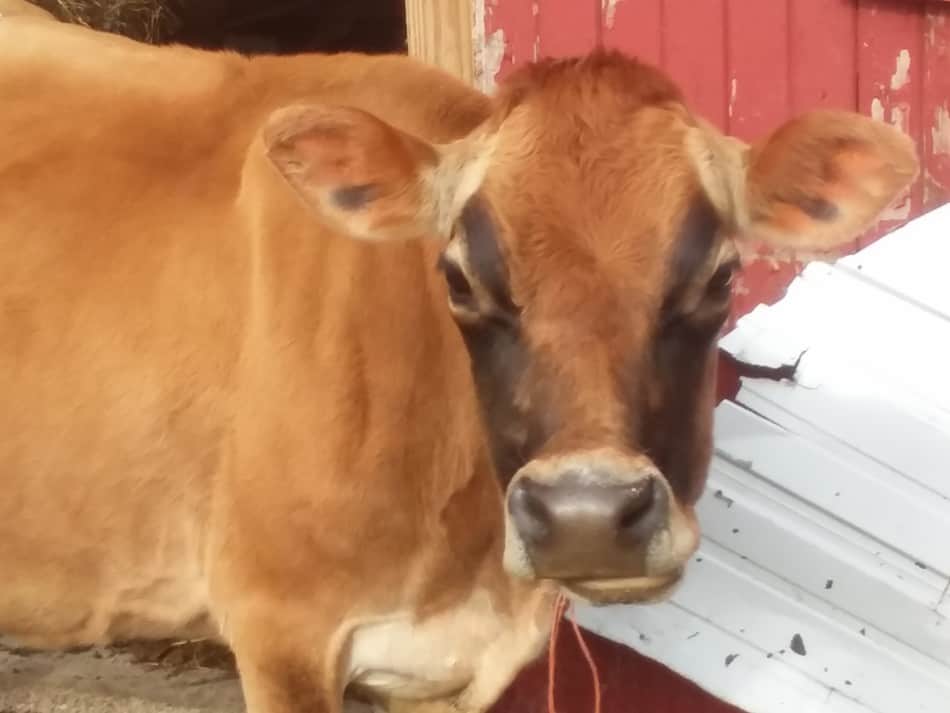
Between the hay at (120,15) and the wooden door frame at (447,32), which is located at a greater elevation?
the wooden door frame at (447,32)

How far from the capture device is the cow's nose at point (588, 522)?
1.35 metres

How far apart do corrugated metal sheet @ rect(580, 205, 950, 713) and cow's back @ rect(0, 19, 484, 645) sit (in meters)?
0.98

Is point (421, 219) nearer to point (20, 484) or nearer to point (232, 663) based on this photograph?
point (20, 484)

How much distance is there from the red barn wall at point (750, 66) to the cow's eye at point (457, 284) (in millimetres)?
1282

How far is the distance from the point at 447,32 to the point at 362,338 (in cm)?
120

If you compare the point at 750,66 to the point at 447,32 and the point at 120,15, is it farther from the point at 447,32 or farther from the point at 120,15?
the point at 120,15

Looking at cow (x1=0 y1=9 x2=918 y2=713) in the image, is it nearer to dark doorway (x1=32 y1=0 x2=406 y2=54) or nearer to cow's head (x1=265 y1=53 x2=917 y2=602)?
→ cow's head (x1=265 y1=53 x2=917 y2=602)

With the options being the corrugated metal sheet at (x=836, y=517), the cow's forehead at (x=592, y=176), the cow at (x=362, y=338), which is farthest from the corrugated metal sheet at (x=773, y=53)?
the cow's forehead at (x=592, y=176)

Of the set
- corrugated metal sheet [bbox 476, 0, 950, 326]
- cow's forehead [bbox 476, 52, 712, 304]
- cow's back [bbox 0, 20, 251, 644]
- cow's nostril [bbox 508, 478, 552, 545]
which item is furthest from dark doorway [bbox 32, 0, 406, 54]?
cow's nostril [bbox 508, 478, 552, 545]

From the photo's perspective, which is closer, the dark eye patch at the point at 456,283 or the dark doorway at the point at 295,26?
the dark eye patch at the point at 456,283

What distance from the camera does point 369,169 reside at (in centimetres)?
170

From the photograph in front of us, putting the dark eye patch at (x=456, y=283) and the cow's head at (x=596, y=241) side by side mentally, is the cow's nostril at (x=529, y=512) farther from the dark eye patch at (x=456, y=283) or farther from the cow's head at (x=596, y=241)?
the dark eye patch at (x=456, y=283)

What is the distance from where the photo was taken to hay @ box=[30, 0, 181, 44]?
12.1 ft

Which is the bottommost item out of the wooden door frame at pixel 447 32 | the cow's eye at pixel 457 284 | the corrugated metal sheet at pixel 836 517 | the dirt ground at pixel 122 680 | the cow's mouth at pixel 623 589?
the dirt ground at pixel 122 680
